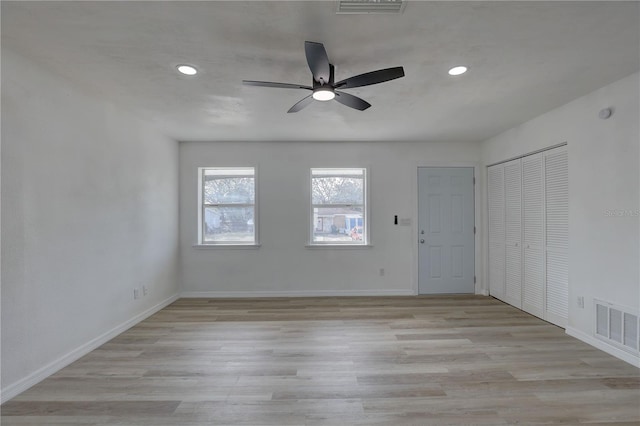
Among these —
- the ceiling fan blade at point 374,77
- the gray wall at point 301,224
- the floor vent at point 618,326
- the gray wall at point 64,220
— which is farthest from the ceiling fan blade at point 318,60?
the floor vent at point 618,326

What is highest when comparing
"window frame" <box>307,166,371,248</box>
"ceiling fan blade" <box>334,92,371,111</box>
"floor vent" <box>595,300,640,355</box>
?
"ceiling fan blade" <box>334,92,371,111</box>

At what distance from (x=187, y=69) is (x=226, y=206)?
8.95ft

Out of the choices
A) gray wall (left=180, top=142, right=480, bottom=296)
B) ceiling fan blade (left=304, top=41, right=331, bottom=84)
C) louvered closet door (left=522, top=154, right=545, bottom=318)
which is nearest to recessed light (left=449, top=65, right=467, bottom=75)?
ceiling fan blade (left=304, top=41, right=331, bottom=84)

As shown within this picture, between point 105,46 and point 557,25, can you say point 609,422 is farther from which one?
point 105,46

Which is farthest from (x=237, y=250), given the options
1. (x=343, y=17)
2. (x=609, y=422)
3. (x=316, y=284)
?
(x=609, y=422)

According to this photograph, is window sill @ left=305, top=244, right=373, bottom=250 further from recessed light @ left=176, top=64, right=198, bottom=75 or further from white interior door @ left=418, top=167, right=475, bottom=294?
recessed light @ left=176, top=64, right=198, bottom=75

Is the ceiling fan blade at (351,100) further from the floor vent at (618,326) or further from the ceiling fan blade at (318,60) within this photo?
the floor vent at (618,326)

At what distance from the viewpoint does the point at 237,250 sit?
472cm

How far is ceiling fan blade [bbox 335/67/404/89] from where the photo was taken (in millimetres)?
1930

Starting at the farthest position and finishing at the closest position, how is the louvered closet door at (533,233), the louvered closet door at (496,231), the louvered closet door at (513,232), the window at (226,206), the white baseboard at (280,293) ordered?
the window at (226,206), the white baseboard at (280,293), the louvered closet door at (496,231), the louvered closet door at (513,232), the louvered closet door at (533,233)

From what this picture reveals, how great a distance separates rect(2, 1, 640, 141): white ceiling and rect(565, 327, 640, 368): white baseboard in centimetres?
246

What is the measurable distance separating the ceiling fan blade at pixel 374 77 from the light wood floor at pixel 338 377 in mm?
2260

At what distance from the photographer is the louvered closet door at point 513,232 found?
13.1 ft

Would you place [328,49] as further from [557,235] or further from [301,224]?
[557,235]
